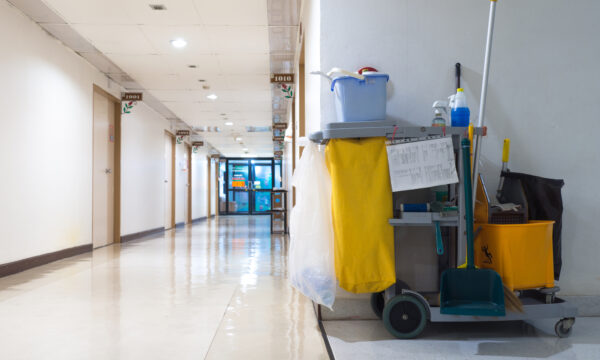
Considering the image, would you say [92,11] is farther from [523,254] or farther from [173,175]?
[173,175]

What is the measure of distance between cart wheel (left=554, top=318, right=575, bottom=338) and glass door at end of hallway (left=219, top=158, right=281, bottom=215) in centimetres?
2029

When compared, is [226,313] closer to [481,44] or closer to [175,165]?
[481,44]

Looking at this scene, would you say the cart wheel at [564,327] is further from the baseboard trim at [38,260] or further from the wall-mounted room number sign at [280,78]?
the wall-mounted room number sign at [280,78]

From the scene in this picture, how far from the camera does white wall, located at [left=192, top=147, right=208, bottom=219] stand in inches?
615

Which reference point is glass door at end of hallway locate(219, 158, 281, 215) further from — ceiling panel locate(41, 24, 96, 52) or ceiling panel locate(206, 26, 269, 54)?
ceiling panel locate(41, 24, 96, 52)

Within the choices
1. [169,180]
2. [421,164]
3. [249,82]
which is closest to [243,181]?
[169,180]

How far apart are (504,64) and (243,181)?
20.6m

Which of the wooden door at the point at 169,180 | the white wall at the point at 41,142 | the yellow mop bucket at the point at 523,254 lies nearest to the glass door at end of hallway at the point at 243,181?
the wooden door at the point at 169,180

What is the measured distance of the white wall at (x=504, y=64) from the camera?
8.82 feet

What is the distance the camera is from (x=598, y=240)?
266cm

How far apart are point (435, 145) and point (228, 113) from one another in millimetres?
8691

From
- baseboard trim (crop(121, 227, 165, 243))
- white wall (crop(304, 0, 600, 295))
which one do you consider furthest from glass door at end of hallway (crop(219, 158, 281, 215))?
white wall (crop(304, 0, 600, 295))

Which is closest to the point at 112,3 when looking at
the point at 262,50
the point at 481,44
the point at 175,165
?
the point at 262,50

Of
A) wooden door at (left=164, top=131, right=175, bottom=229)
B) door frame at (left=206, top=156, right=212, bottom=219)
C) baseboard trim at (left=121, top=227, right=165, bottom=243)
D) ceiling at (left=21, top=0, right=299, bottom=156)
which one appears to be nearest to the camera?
ceiling at (left=21, top=0, right=299, bottom=156)
